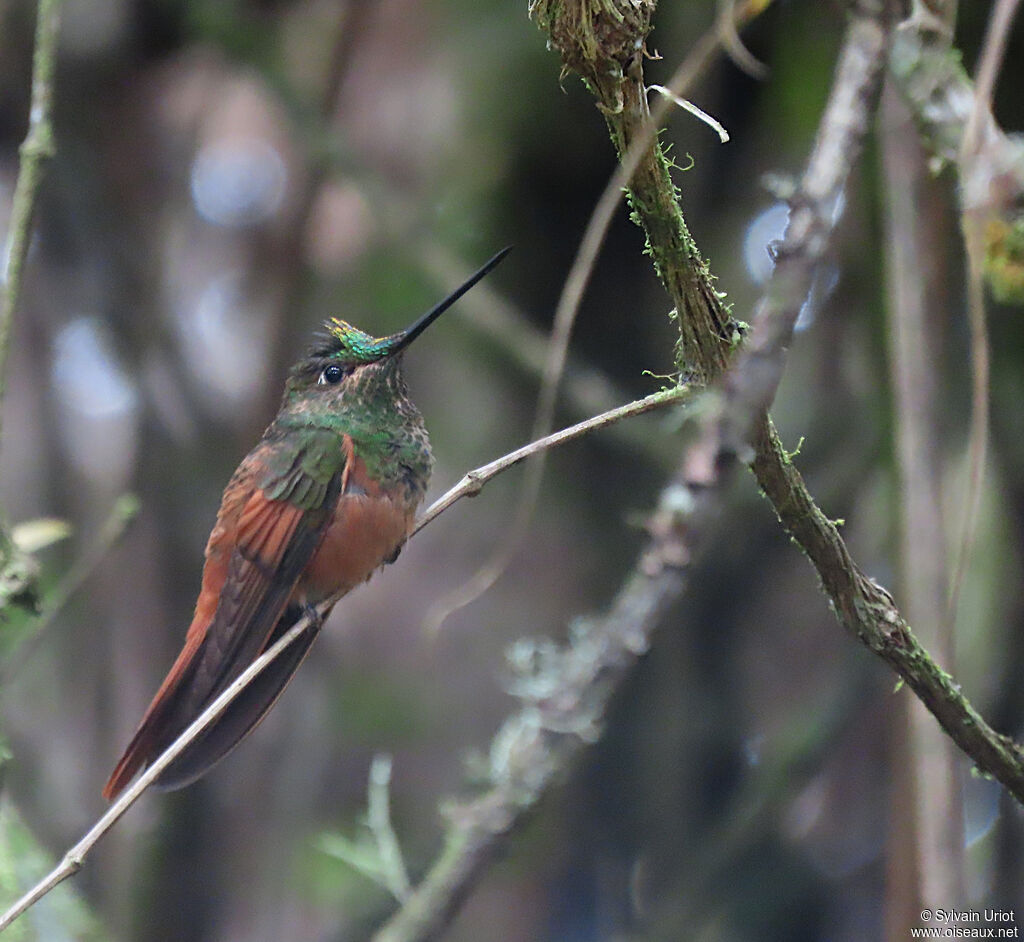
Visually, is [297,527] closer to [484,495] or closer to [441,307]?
[441,307]

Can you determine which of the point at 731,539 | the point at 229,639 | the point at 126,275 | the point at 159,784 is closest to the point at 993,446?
the point at 731,539

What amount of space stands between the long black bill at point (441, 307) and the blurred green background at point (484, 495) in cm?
115

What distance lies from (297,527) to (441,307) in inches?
24.0

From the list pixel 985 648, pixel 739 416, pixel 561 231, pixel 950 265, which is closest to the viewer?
pixel 739 416

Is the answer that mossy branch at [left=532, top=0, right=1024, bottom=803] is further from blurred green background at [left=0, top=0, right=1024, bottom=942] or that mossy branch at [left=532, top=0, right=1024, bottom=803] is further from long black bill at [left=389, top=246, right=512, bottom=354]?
blurred green background at [left=0, top=0, right=1024, bottom=942]

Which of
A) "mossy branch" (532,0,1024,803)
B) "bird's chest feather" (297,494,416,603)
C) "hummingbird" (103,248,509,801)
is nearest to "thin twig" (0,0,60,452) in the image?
"hummingbird" (103,248,509,801)

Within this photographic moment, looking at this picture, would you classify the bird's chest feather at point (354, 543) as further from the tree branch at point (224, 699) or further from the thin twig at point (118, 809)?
the thin twig at point (118, 809)

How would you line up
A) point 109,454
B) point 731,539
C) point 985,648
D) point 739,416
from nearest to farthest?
point 739,416
point 985,648
point 731,539
point 109,454

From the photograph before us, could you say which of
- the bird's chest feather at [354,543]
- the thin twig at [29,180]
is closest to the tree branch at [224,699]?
the bird's chest feather at [354,543]

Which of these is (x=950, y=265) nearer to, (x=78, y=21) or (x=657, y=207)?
(x=657, y=207)

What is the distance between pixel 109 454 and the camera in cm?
525

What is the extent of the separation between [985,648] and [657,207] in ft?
8.77

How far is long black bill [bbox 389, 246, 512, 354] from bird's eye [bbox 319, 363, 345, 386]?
22 cm

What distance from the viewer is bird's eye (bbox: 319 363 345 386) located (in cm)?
256
